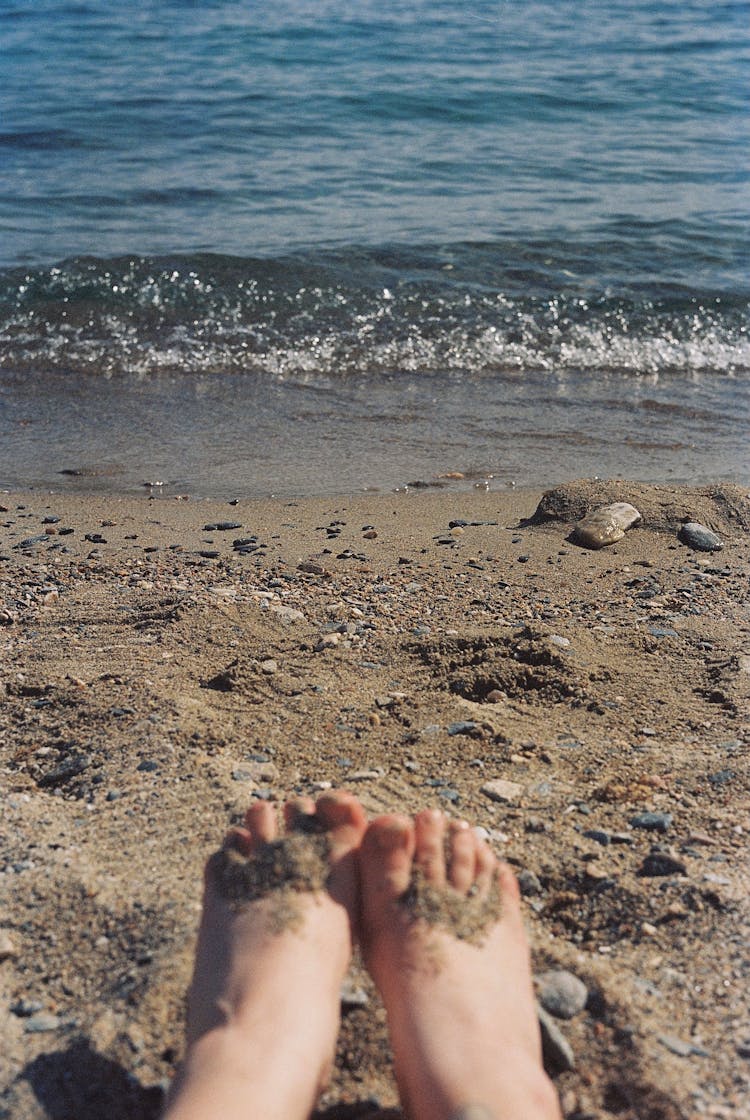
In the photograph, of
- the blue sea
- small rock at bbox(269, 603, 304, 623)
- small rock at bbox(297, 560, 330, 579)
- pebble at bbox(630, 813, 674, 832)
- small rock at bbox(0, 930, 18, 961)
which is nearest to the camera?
small rock at bbox(0, 930, 18, 961)

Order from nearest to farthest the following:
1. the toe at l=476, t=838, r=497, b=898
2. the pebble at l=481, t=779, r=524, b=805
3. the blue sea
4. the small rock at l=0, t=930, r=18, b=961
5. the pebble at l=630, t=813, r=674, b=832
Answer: the small rock at l=0, t=930, r=18, b=961 → the toe at l=476, t=838, r=497, b=898 → the pebble at l=630, t=813, r=674, b=832 → the pebble at l=481, t=779, r=524, b=805 → the blue sea

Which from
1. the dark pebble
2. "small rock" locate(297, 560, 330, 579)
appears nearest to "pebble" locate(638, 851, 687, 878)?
the dark pebble

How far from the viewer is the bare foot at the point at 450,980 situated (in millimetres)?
1493

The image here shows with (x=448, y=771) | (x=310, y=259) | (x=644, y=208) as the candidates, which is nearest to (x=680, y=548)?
(x=448, y=771)

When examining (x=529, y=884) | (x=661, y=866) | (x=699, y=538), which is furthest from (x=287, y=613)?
(x=699, y=538)

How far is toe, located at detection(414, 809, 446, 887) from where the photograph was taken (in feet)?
6.06

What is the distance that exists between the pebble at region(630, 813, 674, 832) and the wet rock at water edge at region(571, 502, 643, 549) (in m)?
1.62

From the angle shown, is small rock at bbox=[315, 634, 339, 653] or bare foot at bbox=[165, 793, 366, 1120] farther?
small rock at bbox=[315, 634, 339, 653]

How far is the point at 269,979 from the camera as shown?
1.65 m

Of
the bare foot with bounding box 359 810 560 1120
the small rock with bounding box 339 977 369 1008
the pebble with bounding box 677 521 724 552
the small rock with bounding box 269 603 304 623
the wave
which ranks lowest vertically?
the wave

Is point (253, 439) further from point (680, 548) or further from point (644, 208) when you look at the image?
point (644, 208)

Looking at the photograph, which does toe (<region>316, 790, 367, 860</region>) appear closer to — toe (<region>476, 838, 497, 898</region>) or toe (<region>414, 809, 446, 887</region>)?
toe (<region>414, 809, 446, 887</region>)

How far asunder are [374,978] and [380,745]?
0.67 meters

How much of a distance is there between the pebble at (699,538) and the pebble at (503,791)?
1681 mm
